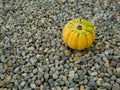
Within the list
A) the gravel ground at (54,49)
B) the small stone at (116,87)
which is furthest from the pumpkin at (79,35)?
the small stone at (116,87)

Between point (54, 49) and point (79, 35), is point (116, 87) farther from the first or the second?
point (54, 49)

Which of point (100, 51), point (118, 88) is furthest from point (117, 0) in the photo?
point (118, 88)

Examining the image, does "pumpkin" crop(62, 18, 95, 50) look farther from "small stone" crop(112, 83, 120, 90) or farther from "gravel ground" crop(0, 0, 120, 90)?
"small stone" crop(112, 83, 120, 90)

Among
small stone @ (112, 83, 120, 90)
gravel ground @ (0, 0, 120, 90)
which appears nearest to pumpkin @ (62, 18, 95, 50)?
gravel ground @ (0, 0, 120, 90)

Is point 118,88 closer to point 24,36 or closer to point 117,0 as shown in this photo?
point 24,36

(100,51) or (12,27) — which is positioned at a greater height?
(12,27)

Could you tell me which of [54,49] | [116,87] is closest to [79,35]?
[54,49]

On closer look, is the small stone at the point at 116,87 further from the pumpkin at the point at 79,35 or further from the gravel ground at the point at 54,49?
the pumpkin at the point at 79,35
